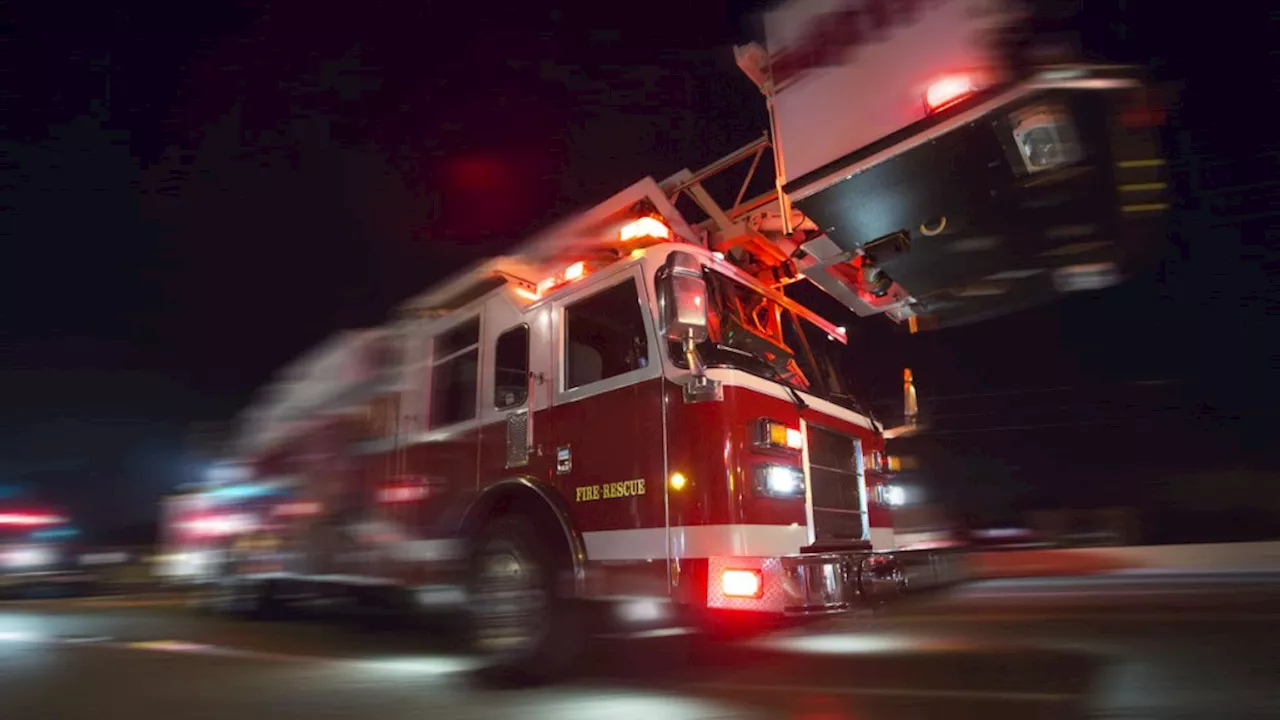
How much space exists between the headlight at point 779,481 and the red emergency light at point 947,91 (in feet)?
6.48

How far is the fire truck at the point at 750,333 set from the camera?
13.0ft

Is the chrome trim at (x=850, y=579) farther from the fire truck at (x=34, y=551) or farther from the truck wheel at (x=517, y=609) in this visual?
the fire truck at (x=34, y=551)

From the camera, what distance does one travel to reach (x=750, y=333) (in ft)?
17.0

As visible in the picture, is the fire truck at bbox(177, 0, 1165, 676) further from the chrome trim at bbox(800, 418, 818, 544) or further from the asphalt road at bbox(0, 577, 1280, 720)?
the asphalt road at bbox(0, 577, 1280, 720)

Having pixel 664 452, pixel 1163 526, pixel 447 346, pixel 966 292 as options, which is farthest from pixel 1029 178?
pixel 1163 526

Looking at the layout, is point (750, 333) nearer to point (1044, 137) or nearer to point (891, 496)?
point (891, 496)

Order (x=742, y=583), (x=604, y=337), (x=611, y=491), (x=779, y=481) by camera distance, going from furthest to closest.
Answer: (x=604, y=337), (x=611, y=491), (x=779, y=481), (x=742, y=583)

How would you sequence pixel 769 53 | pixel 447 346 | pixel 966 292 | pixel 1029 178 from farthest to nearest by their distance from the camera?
pixel 447 346
pixel 966 292
pixel 769 53
pixel 1029 178

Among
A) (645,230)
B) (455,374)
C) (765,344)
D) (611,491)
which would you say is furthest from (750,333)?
(455,374)

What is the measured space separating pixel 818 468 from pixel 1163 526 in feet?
66.5

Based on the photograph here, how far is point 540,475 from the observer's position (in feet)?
16.4

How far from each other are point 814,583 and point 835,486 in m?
1.20

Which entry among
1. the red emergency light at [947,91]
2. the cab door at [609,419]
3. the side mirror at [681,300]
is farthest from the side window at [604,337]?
the red emergency light at [947,91]

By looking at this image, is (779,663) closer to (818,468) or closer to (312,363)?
(818,468)
